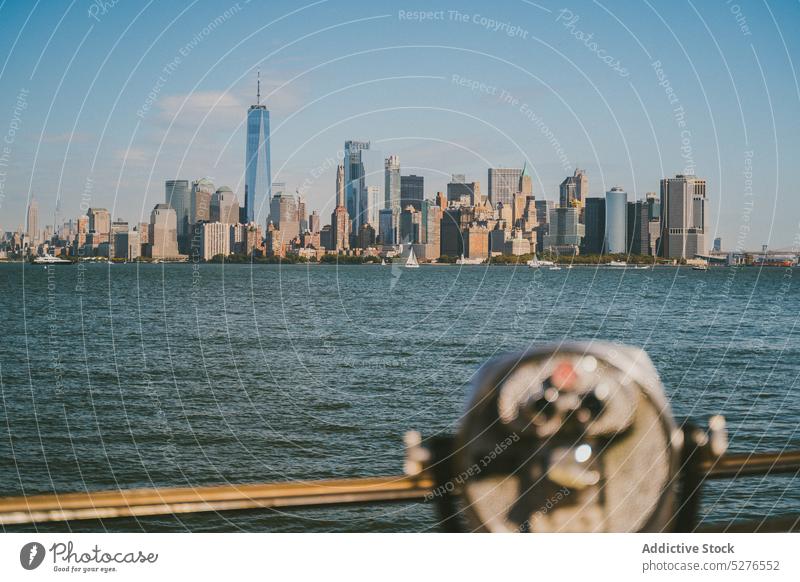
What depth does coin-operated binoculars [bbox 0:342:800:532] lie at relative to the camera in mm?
2223

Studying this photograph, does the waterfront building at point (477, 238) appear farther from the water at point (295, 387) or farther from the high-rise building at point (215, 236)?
the high-rise building at point (215, 236)

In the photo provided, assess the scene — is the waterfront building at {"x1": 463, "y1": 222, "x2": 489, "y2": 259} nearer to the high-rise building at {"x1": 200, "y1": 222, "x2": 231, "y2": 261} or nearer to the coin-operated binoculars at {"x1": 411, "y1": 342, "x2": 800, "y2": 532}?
the high-rise building at {"x1": 200, "y1": 222, "x2": 231, "y2": 261}

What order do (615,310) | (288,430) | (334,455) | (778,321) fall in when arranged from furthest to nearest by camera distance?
(615,310) → (778,321) → (288,430) → (334,455)

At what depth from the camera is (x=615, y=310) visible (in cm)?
5709

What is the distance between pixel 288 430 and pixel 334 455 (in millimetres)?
2915

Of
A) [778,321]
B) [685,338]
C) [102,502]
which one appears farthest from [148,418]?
[778,321]

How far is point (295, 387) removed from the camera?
84.7 feet
